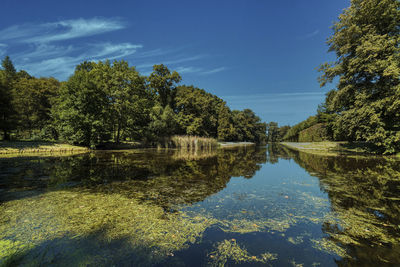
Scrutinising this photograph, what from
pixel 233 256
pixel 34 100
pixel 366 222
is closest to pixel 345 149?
pixel 366 222

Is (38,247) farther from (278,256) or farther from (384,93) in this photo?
(384,93)

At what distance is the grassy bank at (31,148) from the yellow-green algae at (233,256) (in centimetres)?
2232

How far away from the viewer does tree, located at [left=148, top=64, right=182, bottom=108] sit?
120 feet

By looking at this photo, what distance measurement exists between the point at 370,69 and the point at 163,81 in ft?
103

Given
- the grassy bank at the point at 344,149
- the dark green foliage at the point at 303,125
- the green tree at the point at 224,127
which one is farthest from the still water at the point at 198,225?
the dark green foliage at the point at 303,125

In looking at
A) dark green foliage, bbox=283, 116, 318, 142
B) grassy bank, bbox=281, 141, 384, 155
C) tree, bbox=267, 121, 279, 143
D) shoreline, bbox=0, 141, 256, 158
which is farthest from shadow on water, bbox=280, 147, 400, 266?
tree, bbox=267, 121, 279, 143

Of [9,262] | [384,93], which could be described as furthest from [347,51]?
[9,262]

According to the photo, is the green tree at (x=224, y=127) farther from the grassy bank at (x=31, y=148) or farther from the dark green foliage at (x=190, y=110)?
the grassy bank at (x=31, y=148)

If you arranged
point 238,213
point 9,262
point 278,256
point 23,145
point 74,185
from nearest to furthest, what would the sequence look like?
point 9,262, point 278,256, point 238,213, point 74,185, point 23,145

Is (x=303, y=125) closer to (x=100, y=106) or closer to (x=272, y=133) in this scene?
(x=100, y=106)

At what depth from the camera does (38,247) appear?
260 cm

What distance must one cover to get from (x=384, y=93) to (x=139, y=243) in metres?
21.6

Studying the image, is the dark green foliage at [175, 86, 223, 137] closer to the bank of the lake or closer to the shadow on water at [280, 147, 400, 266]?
the bank of the lake

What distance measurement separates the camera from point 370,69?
1472 centimetres
